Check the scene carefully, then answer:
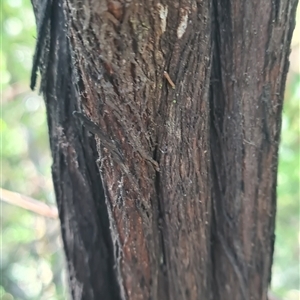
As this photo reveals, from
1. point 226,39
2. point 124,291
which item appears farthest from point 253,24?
point 124,291

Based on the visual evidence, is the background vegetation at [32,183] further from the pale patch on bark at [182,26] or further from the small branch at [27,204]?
the pale patch on bark at [182,26]

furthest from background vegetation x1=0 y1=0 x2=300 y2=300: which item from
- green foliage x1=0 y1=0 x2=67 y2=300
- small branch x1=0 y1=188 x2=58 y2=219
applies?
small branch x1=0 y1=188 x2=58 y2=219

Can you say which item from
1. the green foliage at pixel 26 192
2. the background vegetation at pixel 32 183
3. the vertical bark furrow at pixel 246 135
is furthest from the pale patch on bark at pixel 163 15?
the green foliage at pixel 26 192

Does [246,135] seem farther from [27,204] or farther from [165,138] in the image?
[27,204]

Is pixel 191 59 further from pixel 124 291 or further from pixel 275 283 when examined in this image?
pixel 275 283

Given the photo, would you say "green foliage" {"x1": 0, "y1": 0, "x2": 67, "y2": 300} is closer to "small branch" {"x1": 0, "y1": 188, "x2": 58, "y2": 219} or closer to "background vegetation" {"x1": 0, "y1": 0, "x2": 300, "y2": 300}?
"background vegetation" {"x1": 0, "y1": 0, "x2": 300, "y2": 300}
